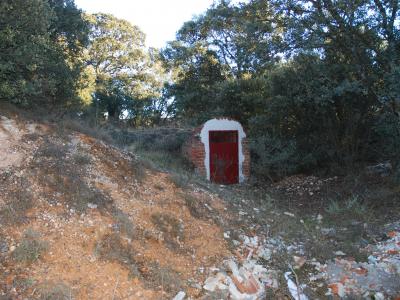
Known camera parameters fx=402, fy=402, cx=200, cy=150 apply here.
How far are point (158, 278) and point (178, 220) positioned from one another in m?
1.52

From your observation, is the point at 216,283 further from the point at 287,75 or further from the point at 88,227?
the point at 287,75

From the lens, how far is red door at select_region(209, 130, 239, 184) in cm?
1185

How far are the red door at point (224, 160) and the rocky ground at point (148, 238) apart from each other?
3.99m

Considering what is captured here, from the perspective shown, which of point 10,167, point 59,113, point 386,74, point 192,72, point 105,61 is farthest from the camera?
point 105,61

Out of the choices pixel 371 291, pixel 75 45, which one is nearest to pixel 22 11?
pixel 75 45

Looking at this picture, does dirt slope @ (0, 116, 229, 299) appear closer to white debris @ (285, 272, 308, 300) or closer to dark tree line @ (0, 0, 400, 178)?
white debris @ (285, 272, 308, 300)

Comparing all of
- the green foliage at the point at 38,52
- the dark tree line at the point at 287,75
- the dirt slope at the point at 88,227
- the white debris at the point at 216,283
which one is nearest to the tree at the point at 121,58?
the dark tree line at the point at 287,75

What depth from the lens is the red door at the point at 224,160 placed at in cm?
1185

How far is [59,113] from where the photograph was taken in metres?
8.71

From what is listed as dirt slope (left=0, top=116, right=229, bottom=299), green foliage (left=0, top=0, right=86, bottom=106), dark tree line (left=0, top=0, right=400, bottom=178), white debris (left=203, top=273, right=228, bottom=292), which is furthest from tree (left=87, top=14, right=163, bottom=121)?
white debris (left=203, top=273, right=228, bottom=292)

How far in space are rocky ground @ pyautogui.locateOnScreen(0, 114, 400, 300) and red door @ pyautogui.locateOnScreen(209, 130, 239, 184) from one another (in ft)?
13.1

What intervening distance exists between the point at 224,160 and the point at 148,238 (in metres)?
6.78

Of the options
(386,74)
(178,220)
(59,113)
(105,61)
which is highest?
(105,61)

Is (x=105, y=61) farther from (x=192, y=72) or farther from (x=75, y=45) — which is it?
(x=75, y=45)
